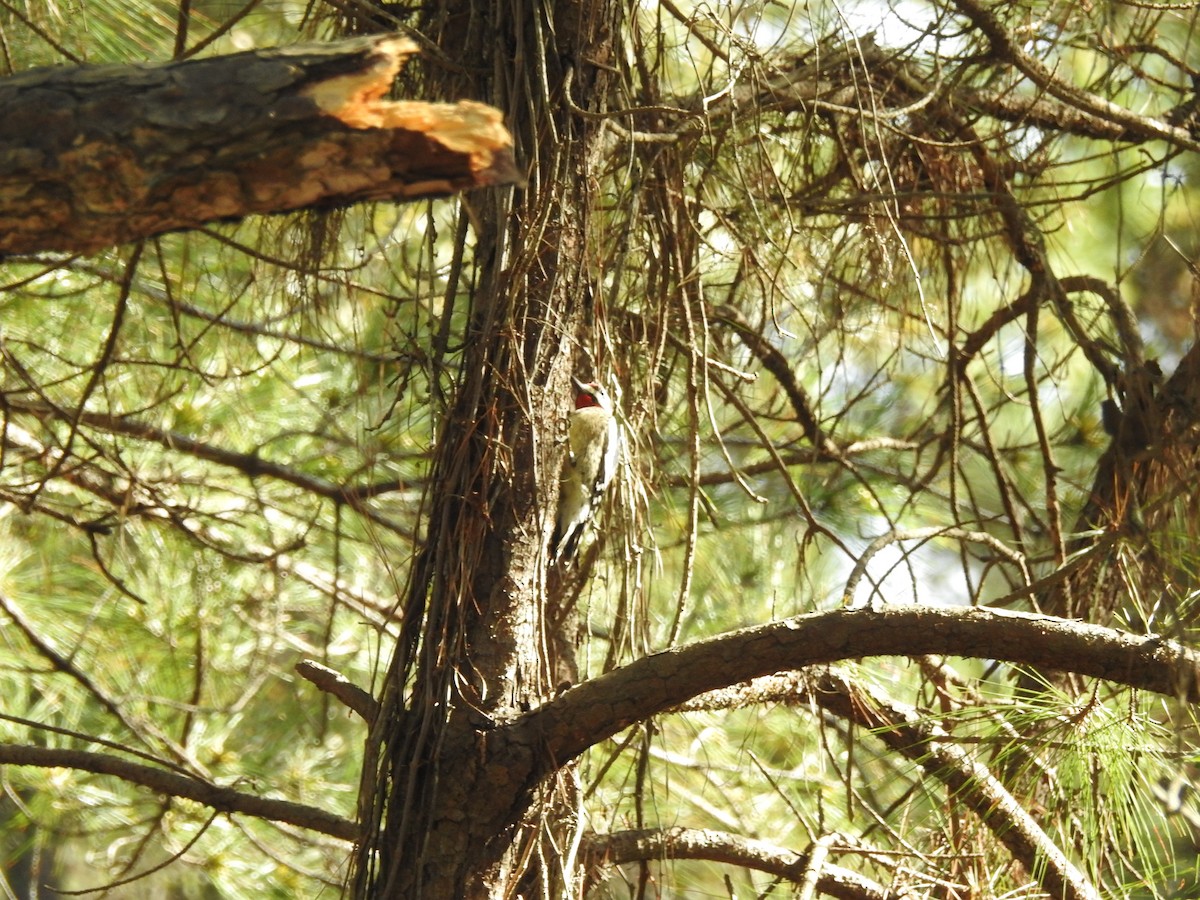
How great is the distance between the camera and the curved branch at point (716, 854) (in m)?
1.83

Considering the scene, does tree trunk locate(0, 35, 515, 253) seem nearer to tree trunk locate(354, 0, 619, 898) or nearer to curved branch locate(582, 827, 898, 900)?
tree trunk locate(354, 0, 619, 898)

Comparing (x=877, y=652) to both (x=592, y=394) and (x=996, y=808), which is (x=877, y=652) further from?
(x=592, y=394)

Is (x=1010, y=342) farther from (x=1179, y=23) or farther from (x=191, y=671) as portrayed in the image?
(x=191, y=671)

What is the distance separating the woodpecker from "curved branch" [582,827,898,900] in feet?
1.60

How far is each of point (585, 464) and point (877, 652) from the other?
1.20 metres

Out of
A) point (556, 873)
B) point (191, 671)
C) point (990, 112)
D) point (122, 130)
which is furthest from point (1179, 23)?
point (191, 671)

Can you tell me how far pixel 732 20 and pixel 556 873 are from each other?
1.26m

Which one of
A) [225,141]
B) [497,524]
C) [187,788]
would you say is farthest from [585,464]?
[225,141]

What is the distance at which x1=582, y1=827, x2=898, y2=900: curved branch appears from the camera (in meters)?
1.83

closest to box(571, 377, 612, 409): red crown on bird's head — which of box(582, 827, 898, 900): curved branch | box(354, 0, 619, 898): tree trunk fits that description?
box(354, 0, 619, 898): tree trunk

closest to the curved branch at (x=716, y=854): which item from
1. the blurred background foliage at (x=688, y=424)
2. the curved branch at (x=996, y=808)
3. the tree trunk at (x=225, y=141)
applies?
the blurred background foliage at (x=688, y=424)

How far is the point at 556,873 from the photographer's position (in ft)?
5.39

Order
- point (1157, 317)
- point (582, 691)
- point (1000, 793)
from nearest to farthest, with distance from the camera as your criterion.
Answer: point (582, 691)
point (1000, 793)
point (1157, 317)

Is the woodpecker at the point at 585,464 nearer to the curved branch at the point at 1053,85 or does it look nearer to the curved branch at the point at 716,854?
the curved branch at the point at 716,854
